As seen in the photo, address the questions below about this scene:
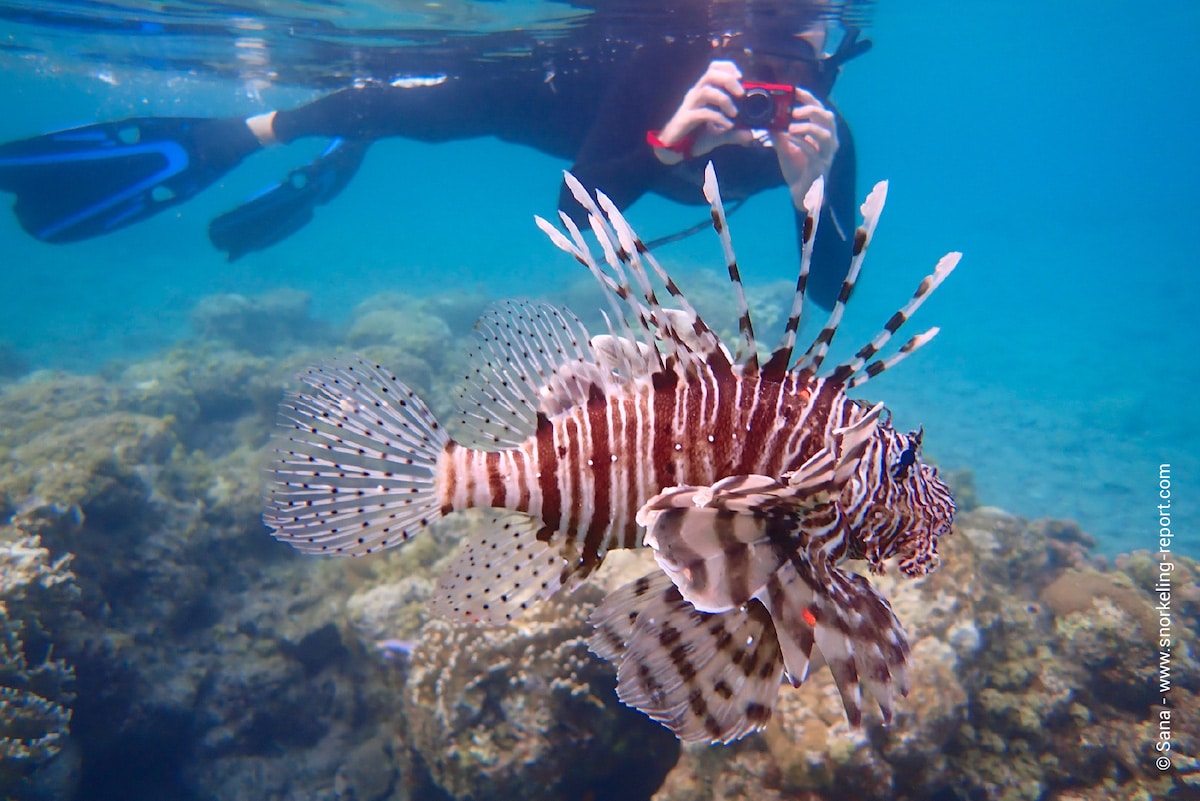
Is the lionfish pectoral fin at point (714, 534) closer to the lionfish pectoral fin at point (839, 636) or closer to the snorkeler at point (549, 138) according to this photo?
the lionfish pectoral fin at point (839, 636)

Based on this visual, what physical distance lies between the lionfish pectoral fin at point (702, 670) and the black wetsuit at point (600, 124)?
260 centimetres

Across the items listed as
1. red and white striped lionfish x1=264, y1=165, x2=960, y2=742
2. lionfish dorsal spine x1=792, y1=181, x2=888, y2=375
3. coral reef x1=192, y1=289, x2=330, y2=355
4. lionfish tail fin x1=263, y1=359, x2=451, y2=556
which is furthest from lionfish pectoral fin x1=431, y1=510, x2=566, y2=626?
coral reef x1=192, y1=289, x2=330, y2=355

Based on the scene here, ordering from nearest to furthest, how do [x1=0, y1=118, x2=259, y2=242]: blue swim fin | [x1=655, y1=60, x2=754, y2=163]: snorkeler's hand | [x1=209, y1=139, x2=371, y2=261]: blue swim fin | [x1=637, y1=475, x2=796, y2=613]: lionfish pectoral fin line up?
[x1=637, y1=475, x2=796, y2=613]: lionfish pectoral fin, [x1=655, y1=60, x2=754, y2=163]: snorkeler's hand, [x1=0, y1=118, x2=259, y2=242]: blue swim fin, [x1=209, y1=139, x2=371, y2=261]: blue swim fin

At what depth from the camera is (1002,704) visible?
3.52 meters

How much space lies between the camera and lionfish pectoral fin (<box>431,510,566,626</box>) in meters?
1.53

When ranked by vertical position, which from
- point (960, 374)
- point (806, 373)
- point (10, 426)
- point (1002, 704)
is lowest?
point (960, 374)

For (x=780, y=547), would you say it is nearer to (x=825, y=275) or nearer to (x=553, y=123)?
(x=825, y=275)

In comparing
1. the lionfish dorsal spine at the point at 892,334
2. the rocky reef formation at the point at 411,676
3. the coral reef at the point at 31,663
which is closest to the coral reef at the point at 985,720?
the rocky reef formation at the point at 411,676

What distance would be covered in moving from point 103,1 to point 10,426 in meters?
10.3

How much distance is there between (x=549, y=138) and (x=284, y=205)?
390 centimetres

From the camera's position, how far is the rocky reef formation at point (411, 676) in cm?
332

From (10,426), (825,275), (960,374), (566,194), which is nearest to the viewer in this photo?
Result: (566,194)

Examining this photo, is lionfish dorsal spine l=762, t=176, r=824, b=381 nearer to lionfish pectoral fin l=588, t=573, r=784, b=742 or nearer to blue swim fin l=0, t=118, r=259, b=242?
lionfish pectoral fin l=588, t=573, r=784, b=742

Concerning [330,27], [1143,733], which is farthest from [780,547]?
[330,27]
